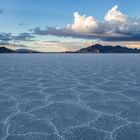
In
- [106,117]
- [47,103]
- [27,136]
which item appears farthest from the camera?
[47,103]

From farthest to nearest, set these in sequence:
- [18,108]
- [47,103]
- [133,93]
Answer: [133,93], [47,103], [18,108]

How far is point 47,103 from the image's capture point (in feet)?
20.3

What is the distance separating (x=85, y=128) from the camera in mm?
4434

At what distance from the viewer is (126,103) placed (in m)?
6.23

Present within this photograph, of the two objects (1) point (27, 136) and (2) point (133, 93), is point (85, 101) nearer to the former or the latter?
(2) point (133, 93)

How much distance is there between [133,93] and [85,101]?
6.29 feet

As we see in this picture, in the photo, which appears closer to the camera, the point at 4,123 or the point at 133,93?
the point at 4,123

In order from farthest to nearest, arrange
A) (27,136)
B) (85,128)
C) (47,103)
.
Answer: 1. (47,103)
2. (85,128)
3. (27,136)

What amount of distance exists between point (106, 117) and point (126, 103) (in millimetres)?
1377

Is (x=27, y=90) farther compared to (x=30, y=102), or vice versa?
(x=27, y=90)

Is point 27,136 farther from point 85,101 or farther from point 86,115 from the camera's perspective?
point 85,101

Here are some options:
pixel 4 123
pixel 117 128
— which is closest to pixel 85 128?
pixel 117 128

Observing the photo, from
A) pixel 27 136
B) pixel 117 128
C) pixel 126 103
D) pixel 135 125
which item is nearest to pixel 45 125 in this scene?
pixel 27 136

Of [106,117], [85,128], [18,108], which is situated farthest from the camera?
[18,108]
